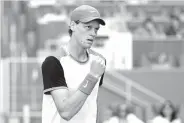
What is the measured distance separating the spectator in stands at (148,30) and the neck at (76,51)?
13.5 m

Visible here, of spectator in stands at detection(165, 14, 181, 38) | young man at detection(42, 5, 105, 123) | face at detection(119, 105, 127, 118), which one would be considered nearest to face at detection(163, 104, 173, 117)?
face at detection(119, 105, 127, 118)

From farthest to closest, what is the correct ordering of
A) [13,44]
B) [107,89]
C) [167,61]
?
[13,44] < [167,61] < [107,89]

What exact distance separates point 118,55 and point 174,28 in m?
2.89

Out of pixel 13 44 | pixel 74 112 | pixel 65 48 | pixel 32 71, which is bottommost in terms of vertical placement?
pixel 13 44

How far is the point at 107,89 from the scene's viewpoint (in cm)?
1512

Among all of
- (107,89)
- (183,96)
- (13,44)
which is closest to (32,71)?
(107,89)

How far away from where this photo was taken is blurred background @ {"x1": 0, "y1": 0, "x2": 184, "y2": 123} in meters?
14.0

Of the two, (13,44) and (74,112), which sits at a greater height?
(74,112)

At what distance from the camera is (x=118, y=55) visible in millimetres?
16172

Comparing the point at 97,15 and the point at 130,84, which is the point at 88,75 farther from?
the point at 130,84

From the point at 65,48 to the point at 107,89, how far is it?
1105cm

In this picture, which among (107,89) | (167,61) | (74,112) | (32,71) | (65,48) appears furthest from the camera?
(167,61)

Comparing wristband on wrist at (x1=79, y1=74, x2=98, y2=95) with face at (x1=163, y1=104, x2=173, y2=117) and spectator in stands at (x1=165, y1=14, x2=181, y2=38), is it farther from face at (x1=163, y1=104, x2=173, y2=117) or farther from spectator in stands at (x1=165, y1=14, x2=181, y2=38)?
spectator in stands at (x1=165, y1=14, x2=181, y2=38)

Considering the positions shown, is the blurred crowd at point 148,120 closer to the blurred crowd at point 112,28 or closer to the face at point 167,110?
the face at point 167,110
